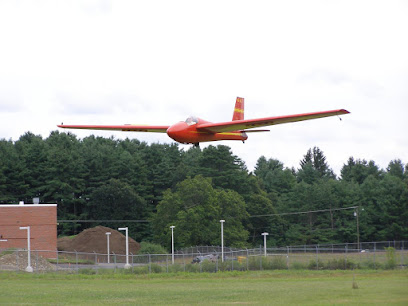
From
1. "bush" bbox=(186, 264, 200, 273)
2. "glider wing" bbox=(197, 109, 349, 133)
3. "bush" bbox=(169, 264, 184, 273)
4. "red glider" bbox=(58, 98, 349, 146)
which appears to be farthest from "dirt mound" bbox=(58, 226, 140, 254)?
"glider wing" bbox=(197, 109, 349, 133)

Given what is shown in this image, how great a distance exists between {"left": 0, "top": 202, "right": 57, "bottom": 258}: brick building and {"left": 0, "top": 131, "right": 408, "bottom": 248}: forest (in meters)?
14.1

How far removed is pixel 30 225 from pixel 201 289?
3320 cm

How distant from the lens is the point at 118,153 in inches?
3602

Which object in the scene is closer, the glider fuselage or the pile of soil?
the glider fuselage

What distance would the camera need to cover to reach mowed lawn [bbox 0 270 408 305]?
72.2 ft

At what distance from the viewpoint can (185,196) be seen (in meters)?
69.9

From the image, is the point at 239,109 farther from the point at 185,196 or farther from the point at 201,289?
the point at 185,196

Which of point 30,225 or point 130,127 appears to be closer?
point 130,127

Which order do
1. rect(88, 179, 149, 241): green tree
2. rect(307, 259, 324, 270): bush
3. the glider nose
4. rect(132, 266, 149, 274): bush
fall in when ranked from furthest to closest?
rect(88, 179, 149, 241): green tree → rect(307, 259, 324, 270): bush → rect(132, 266, 149, 274): bush → the glider nose

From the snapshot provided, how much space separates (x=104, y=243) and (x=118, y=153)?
24.9 m

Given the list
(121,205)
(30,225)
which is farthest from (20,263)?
(121,205)

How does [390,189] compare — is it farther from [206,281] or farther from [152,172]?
[206,281]

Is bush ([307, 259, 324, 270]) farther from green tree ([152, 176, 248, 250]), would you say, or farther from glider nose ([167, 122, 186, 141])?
green tree ([152, 176, 248, 250])

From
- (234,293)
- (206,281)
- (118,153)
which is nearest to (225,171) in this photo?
(118,153)
